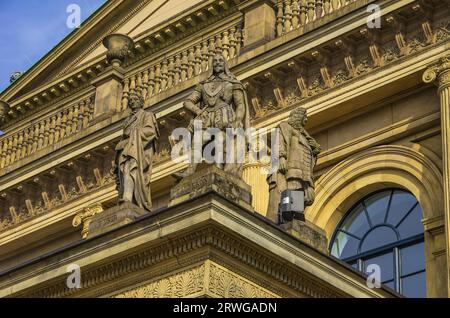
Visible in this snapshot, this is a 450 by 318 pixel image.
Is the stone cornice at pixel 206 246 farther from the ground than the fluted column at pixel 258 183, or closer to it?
closer to it

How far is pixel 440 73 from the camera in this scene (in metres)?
21.1

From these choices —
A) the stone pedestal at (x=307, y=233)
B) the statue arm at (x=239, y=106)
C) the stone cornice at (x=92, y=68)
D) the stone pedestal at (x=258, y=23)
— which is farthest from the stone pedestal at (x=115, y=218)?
the stone cornice at (x=92, y=68)

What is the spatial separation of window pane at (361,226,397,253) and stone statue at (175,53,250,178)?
15.5 ft

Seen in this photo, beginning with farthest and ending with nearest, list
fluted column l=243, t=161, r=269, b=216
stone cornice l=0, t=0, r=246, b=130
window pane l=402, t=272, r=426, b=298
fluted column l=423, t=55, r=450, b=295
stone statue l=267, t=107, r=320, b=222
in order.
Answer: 1. stone cornice l=0, t=0, r=246, b=130
2. fluted column l=243, t=161, r=269, b=216
3. window pane l=402, t=272, r=426, b=298
4. fluted column l=423, t=55, r=450, b=295
5. stone statue l=267, t=107, r=320, b=222

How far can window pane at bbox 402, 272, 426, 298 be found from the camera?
20.8 metres

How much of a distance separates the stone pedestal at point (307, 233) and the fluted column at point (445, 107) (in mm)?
3035

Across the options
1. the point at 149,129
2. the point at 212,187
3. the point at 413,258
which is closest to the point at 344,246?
the point at 413,258

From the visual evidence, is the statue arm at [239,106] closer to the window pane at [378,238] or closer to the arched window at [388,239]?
the arched window at [388,239]

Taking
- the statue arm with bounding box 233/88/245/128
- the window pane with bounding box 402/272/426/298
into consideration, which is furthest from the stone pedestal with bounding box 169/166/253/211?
the window pane with bounding box 402/272/426/298

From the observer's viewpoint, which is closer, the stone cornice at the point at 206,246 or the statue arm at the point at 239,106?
the stone cornice at the point at 206,246

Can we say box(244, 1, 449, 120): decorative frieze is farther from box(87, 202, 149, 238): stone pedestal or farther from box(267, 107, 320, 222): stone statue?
box(87, 202, 149, 238): stone pedestal

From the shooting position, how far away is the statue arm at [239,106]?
1747cm

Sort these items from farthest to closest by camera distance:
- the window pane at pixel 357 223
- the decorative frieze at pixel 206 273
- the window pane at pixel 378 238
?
the window pane at pixel 357 223
the window pane at pixel 378 238
the decorative frieze at pixel 206 273

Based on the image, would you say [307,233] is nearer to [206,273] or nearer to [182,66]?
[206,273]
